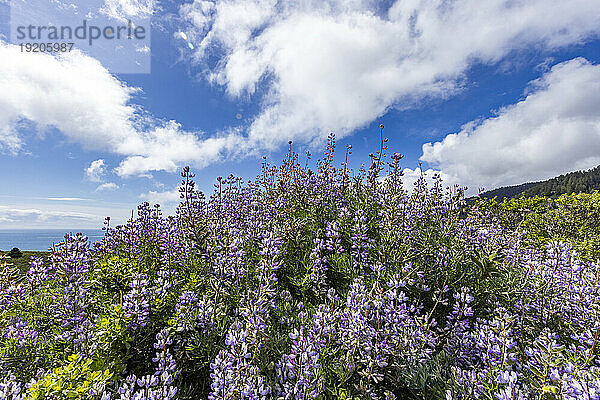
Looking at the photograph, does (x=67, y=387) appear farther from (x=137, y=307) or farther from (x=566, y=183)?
(x=566, y=183)

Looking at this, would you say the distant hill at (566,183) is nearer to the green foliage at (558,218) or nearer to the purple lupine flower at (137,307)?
the green foliage at (558,218)

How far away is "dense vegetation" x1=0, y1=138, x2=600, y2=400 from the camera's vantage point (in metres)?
2.29

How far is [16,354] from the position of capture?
289 centimetres

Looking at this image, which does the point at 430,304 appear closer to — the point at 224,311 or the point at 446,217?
the point at 446,217

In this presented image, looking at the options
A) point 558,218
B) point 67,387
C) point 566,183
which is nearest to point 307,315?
point 67,387

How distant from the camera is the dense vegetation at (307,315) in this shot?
2285mm

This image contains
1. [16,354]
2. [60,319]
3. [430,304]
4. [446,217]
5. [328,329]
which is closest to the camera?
[328,329]

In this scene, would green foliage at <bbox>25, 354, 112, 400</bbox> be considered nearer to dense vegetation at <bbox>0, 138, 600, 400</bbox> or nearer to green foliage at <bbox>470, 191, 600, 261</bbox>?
dense vegetation at <bbox>0, 138, 600, 400</bbox>

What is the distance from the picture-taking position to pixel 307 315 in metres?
3.11

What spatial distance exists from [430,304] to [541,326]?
114 centimetres

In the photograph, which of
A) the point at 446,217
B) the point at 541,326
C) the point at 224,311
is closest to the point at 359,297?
the point at 224,311

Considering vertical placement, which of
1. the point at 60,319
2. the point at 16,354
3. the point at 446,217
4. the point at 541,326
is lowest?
the point at 541,326

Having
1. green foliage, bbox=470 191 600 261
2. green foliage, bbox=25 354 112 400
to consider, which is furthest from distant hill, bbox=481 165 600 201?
green foliage, bbox=25 354 112 400

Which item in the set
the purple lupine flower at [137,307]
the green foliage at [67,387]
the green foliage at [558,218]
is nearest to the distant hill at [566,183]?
the green foliage at [558,218]
